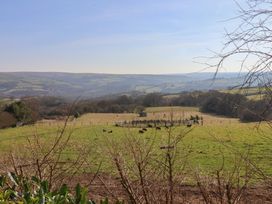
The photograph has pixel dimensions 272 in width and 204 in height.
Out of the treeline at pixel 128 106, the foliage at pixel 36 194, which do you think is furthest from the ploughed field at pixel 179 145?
the foliage at pixel 36 194

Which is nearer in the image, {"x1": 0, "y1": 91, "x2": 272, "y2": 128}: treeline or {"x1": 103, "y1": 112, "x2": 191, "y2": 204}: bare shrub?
{"x1": 0, "y1": 91, "x2": 272, "y2": 128}: treeline

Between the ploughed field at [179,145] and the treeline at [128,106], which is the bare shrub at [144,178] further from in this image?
the treeline at [128,106]

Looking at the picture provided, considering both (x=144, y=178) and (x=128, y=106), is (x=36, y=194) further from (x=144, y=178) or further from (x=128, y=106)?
(x=128, y=106)

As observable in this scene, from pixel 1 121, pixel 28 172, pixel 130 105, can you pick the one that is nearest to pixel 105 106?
pixel 130 105

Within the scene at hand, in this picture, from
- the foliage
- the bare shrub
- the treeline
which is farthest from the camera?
the bare shrub

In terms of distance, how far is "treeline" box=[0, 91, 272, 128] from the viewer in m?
3.37

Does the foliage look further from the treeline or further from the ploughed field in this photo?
the treeline

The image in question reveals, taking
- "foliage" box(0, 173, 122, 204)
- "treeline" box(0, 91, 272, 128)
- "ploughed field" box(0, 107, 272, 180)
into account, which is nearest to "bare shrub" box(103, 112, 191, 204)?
"ploughed field" box(0, 107, 272, 180)

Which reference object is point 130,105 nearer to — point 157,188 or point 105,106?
point 105,106

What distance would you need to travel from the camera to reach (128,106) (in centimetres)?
9719

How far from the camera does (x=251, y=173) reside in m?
3.68

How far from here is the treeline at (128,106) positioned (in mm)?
3371

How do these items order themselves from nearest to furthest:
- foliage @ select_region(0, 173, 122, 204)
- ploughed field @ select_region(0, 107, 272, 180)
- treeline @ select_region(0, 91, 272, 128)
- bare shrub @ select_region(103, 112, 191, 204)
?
1. foliage @ select_region(0, 173, 122, 204)
2. treeline @ select_region(0, 91, 272, 128)
3. bare shrub @ select_region(103, 112, 191, 204)
4. ploughed field @ select_region(0, 107, 272, 180)

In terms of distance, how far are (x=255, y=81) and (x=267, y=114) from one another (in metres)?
0.25
